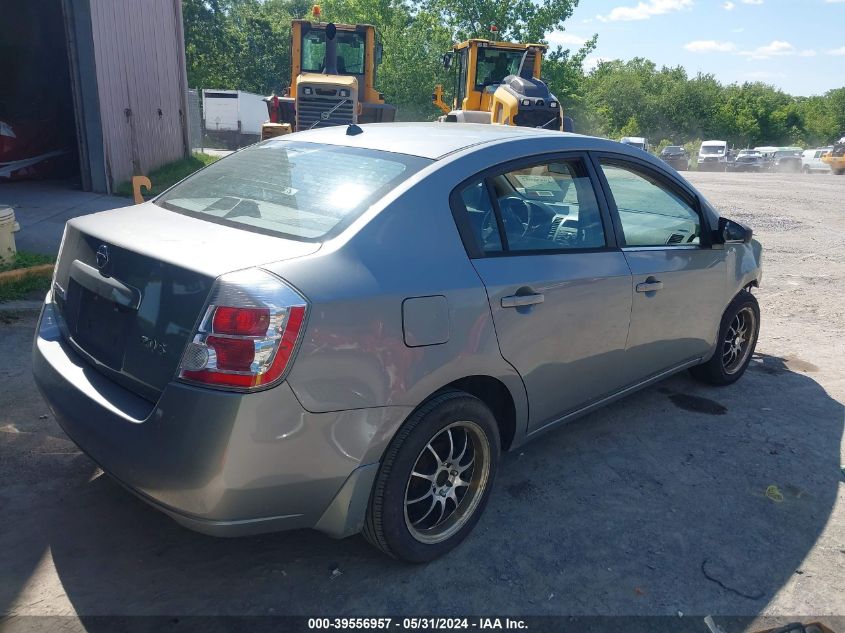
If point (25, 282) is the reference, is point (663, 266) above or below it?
above

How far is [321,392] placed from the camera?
2.33 metres

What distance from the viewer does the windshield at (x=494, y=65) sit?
53.8ft

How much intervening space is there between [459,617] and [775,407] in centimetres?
311

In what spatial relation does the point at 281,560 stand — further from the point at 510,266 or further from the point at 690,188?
the point at 690,188

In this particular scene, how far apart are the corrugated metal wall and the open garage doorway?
135 cm

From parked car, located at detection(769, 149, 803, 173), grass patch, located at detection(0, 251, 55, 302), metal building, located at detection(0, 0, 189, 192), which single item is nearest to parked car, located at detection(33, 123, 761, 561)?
grass patch, located at detection(0, 251, 55, 302)

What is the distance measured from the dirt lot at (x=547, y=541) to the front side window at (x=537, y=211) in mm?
1255

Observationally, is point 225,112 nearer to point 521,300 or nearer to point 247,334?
point 521,300

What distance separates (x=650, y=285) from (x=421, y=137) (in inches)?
58.7

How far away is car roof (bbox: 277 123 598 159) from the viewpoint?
312 centimetres

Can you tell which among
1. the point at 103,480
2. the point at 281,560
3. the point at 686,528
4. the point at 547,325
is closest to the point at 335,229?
the point at 547,325

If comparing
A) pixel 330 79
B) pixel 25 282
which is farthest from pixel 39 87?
pixel 25 282

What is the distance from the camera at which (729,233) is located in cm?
425

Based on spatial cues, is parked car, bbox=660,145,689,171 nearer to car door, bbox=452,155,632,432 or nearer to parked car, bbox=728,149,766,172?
parked car, bbox=728,149,766,172
